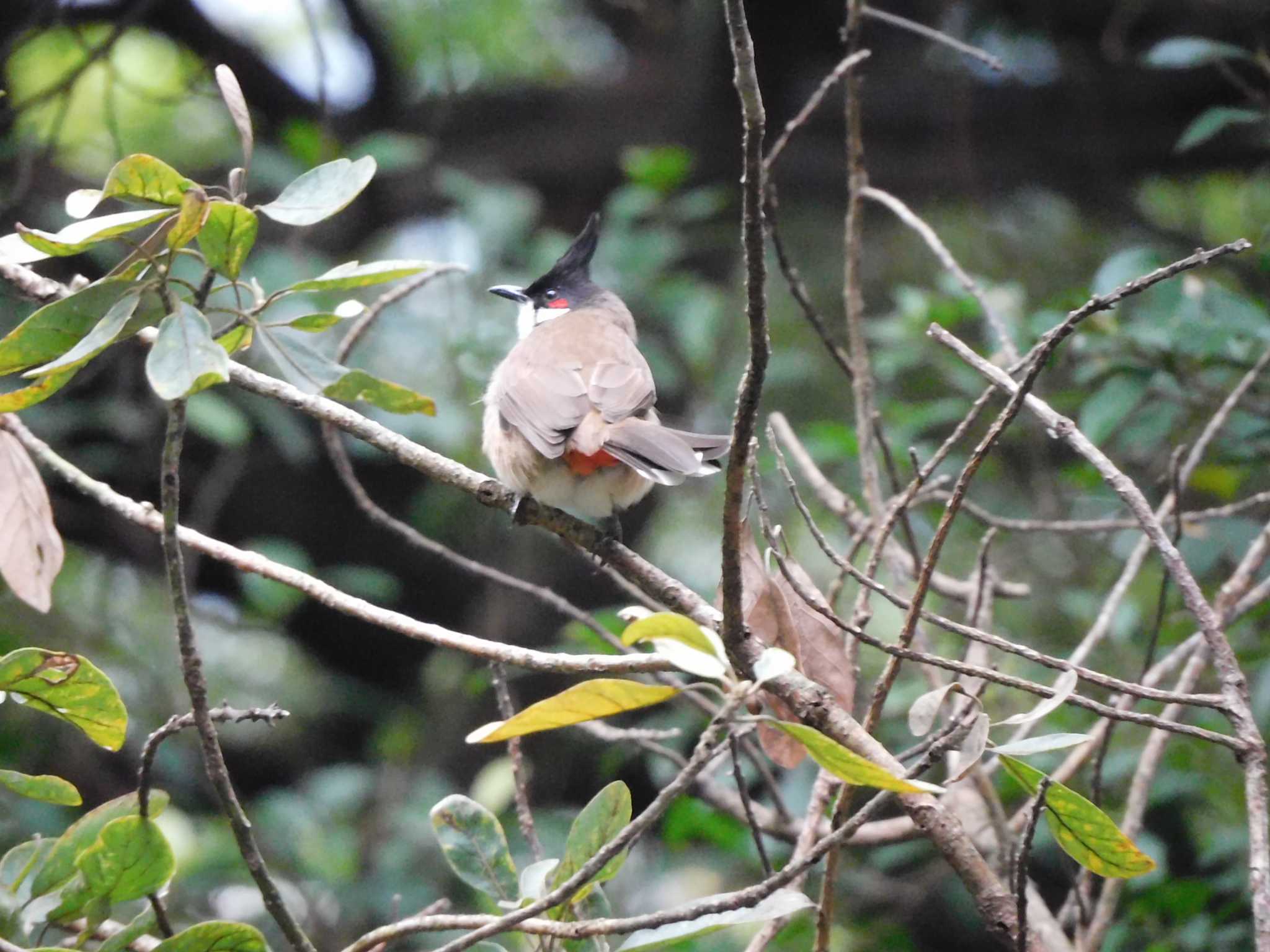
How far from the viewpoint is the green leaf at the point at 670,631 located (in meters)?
1.02

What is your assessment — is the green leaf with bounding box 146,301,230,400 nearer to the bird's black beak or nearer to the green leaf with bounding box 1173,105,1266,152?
the bird's black beak

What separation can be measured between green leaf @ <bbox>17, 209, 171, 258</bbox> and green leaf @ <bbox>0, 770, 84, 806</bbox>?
0.59 meters

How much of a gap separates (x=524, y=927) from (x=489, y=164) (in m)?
4.12

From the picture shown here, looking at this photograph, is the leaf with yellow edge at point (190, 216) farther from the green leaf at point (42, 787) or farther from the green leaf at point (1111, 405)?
the green leaf at point (1111, 405)

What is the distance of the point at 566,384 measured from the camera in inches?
98.3

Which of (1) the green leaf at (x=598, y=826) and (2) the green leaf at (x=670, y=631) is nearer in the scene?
(2) the green leaf at (x=670, y=631)

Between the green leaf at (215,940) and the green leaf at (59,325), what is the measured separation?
60 cm

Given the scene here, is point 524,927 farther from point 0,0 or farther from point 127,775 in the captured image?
point 0,0

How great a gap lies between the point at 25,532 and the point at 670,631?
0.87 metres

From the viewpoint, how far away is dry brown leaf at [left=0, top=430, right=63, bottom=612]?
141cm

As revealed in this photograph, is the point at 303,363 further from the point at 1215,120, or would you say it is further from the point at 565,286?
the point at 1215,120

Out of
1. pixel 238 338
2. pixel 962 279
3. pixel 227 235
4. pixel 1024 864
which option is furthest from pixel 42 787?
pixel 962 279

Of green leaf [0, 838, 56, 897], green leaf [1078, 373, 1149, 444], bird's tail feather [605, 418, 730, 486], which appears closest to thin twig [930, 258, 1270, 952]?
bird's tail feather [605, 418, 730, 486]

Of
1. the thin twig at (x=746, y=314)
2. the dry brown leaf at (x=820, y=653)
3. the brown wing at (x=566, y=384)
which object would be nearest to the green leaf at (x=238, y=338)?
the thin twig at (x=746, y=314)
